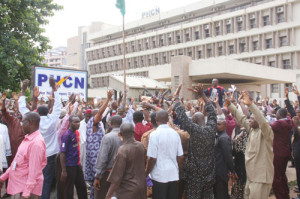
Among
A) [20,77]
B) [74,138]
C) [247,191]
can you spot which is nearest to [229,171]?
[247,191]

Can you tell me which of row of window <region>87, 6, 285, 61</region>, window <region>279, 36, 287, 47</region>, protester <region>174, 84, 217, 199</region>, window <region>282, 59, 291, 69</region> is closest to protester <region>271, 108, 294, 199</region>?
protester <region>174, 84, 217, 199</region>

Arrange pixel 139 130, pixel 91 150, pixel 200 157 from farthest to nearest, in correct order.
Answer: pixel 139 130 → pixel 91 150 → pixel 200 157

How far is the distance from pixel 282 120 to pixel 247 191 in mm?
1902

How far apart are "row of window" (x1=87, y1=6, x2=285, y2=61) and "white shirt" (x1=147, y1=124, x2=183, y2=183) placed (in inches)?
1531

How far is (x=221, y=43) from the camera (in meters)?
44.4

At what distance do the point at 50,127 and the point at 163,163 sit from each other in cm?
237

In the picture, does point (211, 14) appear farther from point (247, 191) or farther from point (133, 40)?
point (247, 191)

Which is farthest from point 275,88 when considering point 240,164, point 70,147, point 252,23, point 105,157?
point 105,157

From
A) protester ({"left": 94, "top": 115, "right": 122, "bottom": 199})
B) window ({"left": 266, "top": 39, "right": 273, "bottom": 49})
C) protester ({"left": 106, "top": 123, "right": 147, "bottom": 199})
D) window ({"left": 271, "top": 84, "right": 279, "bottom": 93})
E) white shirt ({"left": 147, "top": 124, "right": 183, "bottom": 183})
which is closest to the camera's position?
protester ({"left": 106, "top": 123, "right": 147, "bottom": 199})

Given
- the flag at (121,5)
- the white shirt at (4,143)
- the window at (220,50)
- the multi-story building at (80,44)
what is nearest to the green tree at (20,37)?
the flag at (121,5)

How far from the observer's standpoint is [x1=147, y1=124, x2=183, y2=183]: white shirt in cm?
465

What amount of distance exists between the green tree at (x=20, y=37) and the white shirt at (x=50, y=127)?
9.11m

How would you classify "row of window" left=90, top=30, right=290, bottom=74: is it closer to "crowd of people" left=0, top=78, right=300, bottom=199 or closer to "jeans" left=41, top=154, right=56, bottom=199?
"crowd of people" left=0, top=78, right=300, bottom=199

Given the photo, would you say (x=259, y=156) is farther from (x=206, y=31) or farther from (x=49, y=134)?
(x=206, y=31)
